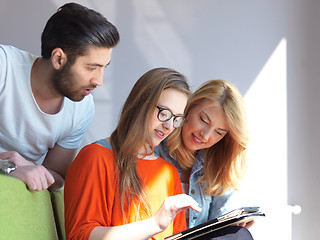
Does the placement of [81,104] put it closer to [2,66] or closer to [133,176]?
[2,66]

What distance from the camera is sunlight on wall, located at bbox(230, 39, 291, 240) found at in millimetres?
2975

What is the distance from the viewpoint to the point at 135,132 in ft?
5.69

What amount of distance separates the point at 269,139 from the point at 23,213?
6.55 ft

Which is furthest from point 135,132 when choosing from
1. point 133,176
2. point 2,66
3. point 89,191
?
point 2,66

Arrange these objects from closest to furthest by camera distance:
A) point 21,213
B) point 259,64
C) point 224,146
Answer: point 21,213
point 224,146
point 259,64

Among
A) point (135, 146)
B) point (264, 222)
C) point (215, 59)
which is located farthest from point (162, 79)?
point (264, 222)

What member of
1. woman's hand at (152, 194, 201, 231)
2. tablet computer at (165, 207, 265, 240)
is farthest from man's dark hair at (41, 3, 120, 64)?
tablet computer at (165, 207, 265, 240)

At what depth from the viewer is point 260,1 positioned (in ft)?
9.71

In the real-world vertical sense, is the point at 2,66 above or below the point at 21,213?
above

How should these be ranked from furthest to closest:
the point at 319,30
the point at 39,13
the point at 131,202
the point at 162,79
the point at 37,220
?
1. the point at 319,30
2. the point at 39,13
3. the point at 162,79
4. the point at 131,202
5. the point at 37,220

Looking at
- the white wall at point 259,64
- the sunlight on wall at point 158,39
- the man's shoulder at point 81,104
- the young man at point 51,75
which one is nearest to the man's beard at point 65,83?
the young man at point 51,75

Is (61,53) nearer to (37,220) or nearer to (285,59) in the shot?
(37,220)

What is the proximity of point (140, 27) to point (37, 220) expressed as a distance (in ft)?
4.75

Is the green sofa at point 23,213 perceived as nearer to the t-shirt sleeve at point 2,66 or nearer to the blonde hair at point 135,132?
the blonde hair at point 135,132
